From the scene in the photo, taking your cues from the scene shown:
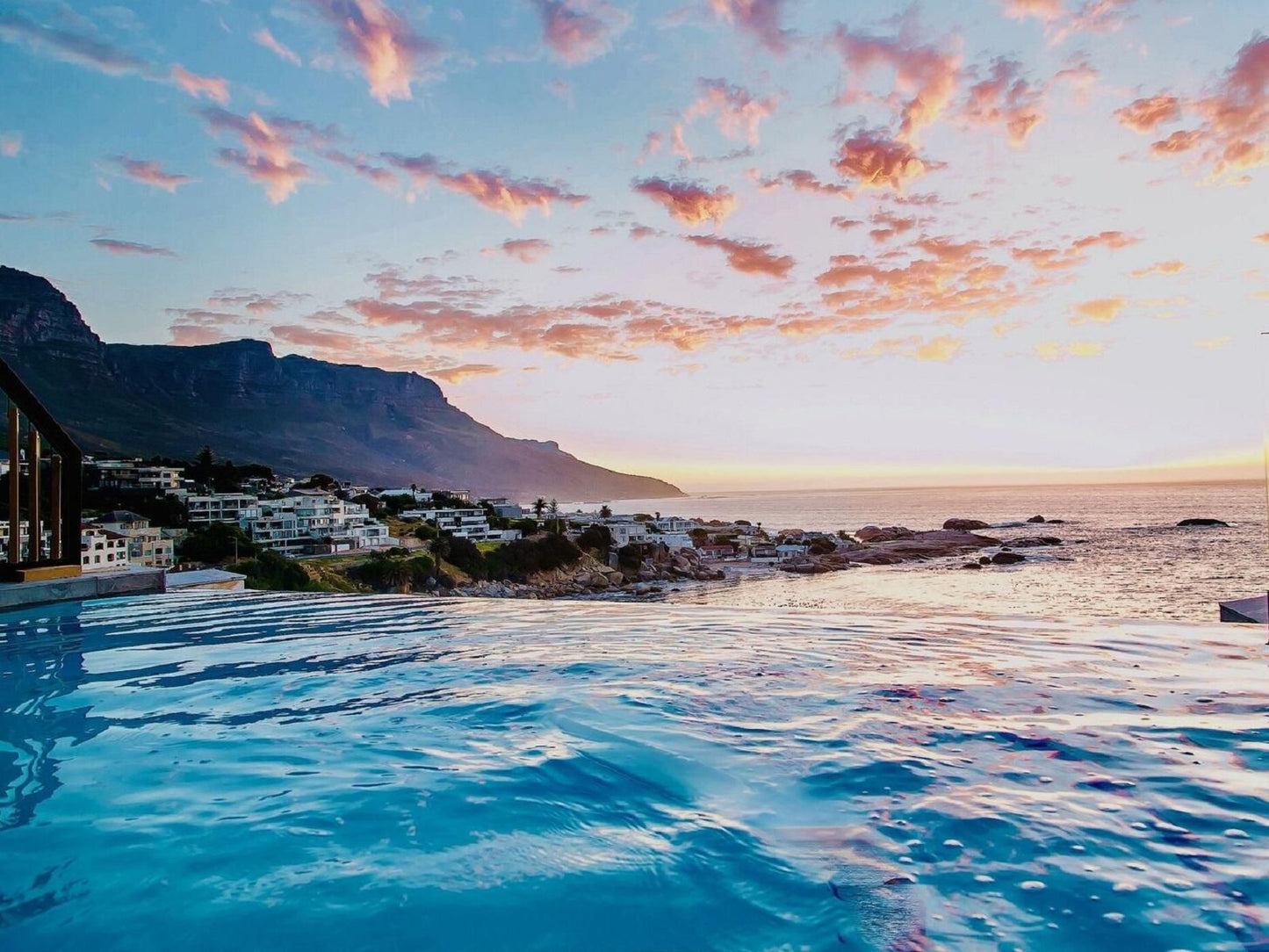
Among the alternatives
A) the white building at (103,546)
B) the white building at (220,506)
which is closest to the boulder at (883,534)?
the white building at (220,506)

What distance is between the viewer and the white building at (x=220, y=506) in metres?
51.9

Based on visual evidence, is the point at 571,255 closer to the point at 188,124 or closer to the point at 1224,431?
the point at 188,124

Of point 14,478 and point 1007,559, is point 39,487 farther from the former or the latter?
point 1007,559

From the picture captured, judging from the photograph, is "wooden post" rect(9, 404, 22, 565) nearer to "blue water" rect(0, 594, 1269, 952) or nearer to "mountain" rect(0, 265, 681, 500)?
"blue water" rect(0, 594, 1269, 952)

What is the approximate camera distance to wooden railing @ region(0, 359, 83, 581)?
6703 millimetres

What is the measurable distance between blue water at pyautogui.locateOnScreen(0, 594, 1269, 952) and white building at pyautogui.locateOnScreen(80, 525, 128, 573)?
29765mm

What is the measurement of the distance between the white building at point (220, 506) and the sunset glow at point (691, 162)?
33928mm

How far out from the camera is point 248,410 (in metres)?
124

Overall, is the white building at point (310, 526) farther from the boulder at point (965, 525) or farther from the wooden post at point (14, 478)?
the boulder at point (965, 525)

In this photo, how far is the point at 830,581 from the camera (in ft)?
130

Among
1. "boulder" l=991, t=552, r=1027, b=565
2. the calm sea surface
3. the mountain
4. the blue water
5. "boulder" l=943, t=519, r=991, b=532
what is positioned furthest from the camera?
the mountain

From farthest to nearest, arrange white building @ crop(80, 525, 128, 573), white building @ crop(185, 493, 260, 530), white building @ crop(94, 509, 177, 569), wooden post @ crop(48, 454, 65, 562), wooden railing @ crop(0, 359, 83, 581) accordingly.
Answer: white building @ crop(185, 493, 260, 530), white building @ crop(94, 509, 177, 569), white building @ crop(80, 525, 128, 573), wooden post @ crop(48, 454, 65, 562), wooden railing @ crop(0, 359, 83, 581)

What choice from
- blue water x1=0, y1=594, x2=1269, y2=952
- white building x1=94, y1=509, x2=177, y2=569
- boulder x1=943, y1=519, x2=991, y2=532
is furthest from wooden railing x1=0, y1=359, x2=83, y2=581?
boulder x1=943, y1=519, x2=991, y2=532

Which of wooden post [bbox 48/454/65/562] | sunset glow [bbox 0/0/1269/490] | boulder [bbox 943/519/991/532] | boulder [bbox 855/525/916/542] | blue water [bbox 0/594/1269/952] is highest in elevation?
sunset glow [bbox 0/0/1269/490]
